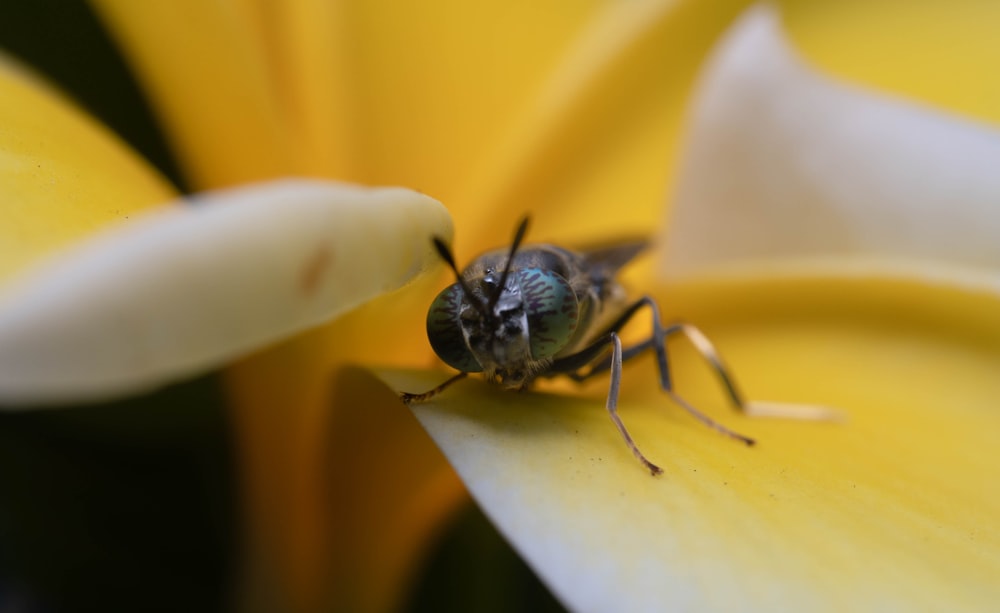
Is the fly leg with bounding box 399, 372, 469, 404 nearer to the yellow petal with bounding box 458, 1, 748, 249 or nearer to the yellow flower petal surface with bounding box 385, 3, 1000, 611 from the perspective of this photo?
the yellow flower petal surface with bounding box 385, 3, 1000, 611

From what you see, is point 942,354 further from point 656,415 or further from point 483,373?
point 483,373

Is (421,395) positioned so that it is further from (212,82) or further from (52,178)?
(212,82)

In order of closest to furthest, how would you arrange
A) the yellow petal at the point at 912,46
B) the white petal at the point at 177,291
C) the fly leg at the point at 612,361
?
1. the white petal at the point at 177,291
2. the fly leg at the point at 612,361
3. the yellow petal at the point at 912,46

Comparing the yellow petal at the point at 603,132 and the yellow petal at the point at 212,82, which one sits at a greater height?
the yellow petal at the point at 212,82

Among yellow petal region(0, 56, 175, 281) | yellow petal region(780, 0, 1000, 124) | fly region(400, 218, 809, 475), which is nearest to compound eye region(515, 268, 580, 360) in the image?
fly region(400, 218, 809, 475)

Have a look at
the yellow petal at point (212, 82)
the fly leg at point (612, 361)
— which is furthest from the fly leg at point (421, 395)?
the yellow petal at point (212, 82)

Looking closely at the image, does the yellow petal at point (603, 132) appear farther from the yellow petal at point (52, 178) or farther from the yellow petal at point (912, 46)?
the yellow petal at point (52, 178)

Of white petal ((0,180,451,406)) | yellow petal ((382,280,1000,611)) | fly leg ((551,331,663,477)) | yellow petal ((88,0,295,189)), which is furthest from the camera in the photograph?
yellow petal ((88,0,295,189))

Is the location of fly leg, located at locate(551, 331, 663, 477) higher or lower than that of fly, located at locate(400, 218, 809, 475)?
lower
